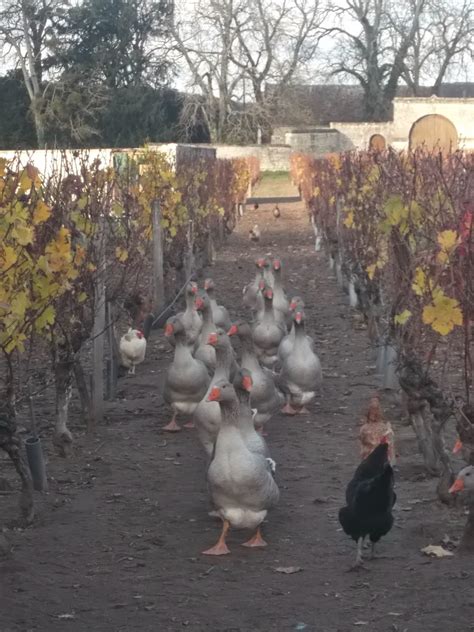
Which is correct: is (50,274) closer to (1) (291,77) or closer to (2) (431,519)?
(2) (431,519)

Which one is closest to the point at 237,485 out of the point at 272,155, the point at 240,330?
the point at 240,330

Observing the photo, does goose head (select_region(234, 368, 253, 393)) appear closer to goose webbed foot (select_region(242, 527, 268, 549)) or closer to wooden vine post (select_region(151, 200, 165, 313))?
goose webbed foot (select_region(242, 527, 268, 549))

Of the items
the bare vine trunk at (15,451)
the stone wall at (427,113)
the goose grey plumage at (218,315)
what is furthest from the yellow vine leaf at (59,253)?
the stone wall at (427,113)

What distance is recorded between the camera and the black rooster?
5828mm

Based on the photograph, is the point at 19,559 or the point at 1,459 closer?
the point at 19,559

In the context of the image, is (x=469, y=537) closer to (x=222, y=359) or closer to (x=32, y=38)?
(x=222, y=359)

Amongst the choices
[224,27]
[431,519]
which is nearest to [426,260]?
[431,519]

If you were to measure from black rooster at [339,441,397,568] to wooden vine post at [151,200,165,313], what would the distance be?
29.4 feet

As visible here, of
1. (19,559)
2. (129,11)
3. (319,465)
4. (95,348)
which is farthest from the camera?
(129,11)

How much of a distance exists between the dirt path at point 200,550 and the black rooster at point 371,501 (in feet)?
0.76

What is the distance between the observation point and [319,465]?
8227mm

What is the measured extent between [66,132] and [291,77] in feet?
72.5

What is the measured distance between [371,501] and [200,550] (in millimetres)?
1169

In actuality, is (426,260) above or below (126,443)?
above
